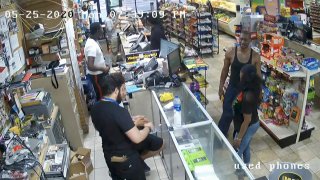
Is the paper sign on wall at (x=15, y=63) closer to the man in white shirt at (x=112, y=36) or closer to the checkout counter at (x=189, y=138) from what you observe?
the checkout counter at (x=189, y=138)

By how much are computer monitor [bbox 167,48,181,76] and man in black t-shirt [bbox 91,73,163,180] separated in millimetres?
1485

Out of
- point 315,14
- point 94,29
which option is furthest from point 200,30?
point 315,14

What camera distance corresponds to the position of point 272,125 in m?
4.60

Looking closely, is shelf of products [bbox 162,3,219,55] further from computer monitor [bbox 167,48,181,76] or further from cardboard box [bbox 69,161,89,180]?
cardboard box [bbox 69,161,89,180]

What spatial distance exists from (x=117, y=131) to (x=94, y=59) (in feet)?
8.81

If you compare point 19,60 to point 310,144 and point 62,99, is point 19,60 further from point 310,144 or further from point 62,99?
point 310,144

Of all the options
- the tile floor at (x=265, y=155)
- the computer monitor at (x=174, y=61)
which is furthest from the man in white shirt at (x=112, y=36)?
the computer monitor at (x=174, y=61)

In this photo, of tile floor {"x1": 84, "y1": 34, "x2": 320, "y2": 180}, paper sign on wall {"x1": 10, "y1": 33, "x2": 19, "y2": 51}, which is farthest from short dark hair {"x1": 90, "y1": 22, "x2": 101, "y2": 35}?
tile floor {"x1": 84, "y1": 34, "x2": 320, "y2": 180}

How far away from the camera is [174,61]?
4340 millimetres

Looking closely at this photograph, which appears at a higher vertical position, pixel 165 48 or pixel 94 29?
pixel 94 29

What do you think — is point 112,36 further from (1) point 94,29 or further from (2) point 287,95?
(2) point 287,95

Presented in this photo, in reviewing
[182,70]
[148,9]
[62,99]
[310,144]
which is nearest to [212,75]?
[182,70]

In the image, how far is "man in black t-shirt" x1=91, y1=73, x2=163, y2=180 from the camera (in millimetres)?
2447

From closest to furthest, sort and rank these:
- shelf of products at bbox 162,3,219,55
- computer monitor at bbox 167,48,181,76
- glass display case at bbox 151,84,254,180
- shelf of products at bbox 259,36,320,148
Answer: glass display case at bbox 151,84,254,180 < shelf of products at bbox 259,36,320,148 < computer monitor at bbox 167,48,181,76 < shelf of products at bbox 162,3,219,55
